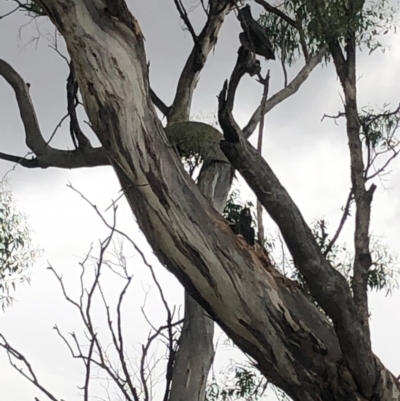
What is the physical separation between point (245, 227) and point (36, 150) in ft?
4.49

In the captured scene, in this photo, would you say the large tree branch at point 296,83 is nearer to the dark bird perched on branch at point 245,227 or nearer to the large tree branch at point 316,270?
the dark bird perched on branch at point 245,227

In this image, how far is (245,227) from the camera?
1.54 metres

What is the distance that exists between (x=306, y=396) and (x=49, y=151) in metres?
1.56

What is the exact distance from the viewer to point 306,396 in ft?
4.69

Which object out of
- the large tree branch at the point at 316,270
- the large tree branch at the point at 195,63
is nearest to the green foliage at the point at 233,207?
the large tree branch at the point at 195,63

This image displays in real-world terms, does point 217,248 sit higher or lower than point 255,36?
lower

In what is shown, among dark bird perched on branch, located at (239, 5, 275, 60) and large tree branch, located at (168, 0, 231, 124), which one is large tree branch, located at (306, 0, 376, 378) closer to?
dark bird perched on branch, located at (239, 5, 275, 60)

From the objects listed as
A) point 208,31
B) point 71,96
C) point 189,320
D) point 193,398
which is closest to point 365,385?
point 193,398

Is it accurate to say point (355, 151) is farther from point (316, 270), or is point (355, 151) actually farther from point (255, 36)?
point (316, 270)

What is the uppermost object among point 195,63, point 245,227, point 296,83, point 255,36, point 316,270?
point 296,83

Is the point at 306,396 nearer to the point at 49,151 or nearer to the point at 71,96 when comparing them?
the point at 71,96

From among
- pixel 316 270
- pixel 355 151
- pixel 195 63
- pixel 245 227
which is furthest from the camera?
pixel 195 63

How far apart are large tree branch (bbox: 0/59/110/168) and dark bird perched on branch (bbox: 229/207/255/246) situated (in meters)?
0.94

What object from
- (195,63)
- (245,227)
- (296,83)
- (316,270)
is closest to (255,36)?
(245,227)
